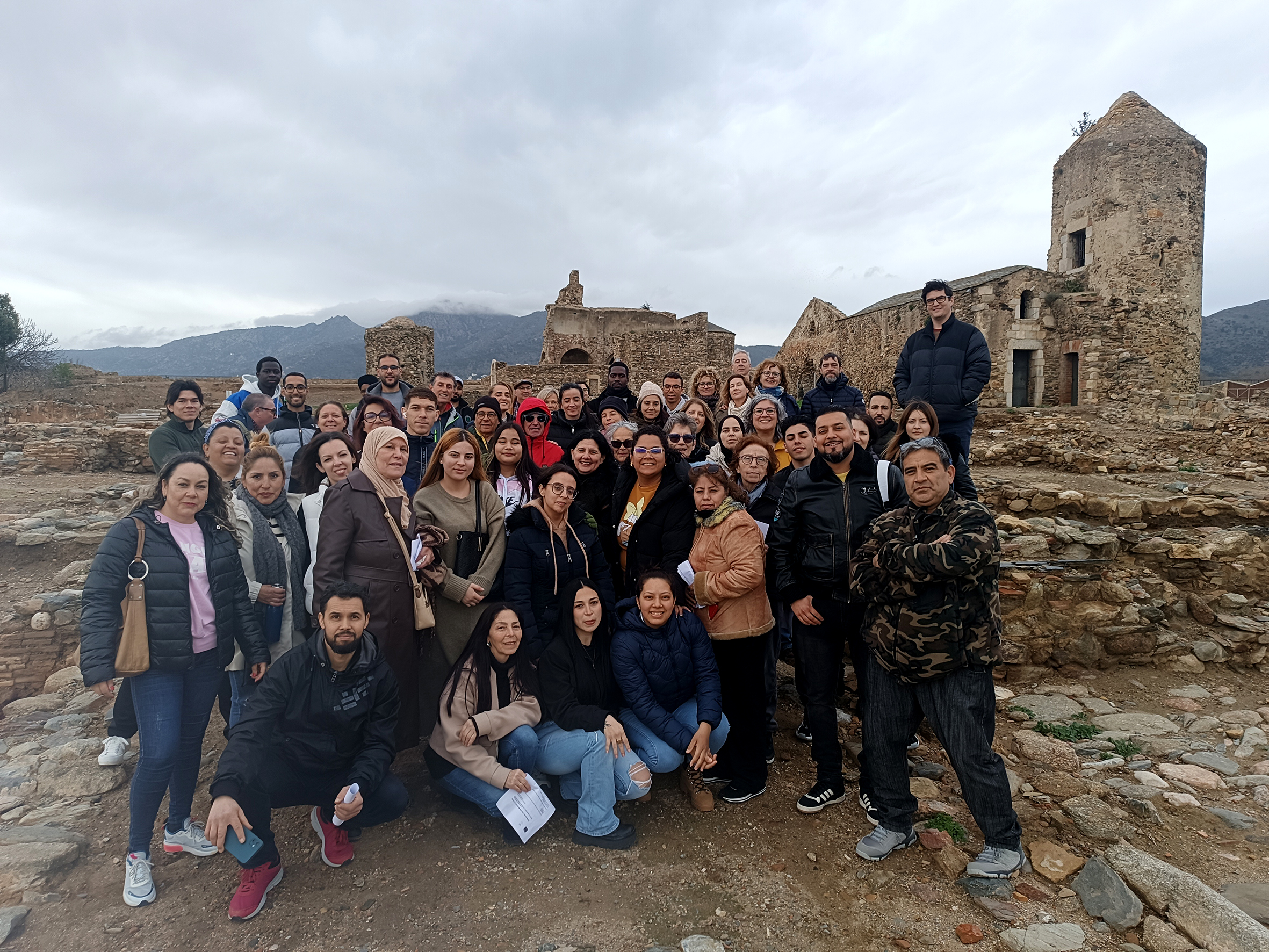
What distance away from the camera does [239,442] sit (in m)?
4.24

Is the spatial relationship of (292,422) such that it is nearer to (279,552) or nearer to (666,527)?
(279,552)

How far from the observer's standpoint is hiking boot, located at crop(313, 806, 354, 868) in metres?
3.29

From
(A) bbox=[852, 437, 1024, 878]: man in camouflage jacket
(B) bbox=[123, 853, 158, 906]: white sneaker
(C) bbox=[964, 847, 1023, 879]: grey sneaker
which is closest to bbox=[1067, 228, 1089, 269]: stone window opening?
(A) bbox=[852, 437, 1024, 878]: man in camouflage jacket

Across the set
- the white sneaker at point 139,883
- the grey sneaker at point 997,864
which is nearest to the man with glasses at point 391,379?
the white sneaker at point 139,883

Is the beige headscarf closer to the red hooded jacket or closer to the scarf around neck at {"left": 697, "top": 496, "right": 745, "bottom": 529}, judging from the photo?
the red hooded jacket

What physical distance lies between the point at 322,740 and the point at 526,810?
3.82 ft

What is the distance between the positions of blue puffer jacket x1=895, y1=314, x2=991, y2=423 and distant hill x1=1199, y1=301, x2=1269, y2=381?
54.2 metres

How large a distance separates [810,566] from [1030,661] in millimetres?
3227

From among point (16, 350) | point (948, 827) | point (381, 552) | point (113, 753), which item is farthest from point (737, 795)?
point (16, 350)

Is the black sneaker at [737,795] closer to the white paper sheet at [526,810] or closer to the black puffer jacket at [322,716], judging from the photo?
the white paper sheet at [526,810]

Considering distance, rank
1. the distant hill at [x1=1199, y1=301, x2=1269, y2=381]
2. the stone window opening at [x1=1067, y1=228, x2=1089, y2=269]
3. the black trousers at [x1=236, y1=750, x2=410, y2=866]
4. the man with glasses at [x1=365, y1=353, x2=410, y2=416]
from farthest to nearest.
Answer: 1. the distant hill at [x1=1199, y1=301, x2=1269, y2=381]
2. the stone window opening at [x1=1067, y1=228, x2=1089, y2=269]
3. the man with glasses at [x1=365, y1=353, x2=410, y2=416]
4. the black trousers at [x1=236, y1=750, x2=410, y2=866]

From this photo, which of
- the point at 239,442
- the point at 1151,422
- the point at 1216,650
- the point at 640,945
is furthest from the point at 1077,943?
the point at 1151,422

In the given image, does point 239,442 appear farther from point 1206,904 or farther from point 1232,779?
point 1232,779

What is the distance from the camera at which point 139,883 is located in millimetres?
3068
